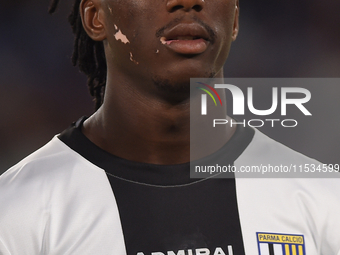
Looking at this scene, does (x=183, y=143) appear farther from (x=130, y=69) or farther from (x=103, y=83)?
(x=103, y=83)

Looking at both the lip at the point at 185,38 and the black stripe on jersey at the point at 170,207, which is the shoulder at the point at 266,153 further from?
the lip at the point at 185,38

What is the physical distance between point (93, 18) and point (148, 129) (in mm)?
477

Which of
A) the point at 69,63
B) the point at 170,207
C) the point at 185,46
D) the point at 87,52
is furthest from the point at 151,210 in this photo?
the point at 69,63

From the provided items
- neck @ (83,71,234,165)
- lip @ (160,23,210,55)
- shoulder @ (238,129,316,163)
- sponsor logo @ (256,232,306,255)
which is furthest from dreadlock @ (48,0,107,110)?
sponsor logo @ (256,232,306,255)

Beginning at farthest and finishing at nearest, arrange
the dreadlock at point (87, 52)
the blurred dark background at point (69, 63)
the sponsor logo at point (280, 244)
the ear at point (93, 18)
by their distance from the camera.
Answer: the blurred dark background at point (69, 63)
the dreadlock at point (87, 52)
the ear at point (93, 18)
the sponsor logo at point (280, 244)

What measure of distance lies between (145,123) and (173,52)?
31cm

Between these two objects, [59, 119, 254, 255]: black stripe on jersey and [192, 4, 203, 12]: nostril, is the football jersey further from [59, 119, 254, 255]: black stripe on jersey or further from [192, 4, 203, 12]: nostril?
[192, 4, 203, 12]: nostril

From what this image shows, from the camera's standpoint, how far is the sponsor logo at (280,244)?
5.61ft

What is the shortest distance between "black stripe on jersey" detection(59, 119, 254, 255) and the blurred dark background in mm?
2132

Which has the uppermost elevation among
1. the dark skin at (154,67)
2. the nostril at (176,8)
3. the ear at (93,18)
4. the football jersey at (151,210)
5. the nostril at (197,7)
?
the ear at (93,18)

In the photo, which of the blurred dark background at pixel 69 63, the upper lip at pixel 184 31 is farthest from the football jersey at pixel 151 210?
the blurred dark background at pixel 69 63

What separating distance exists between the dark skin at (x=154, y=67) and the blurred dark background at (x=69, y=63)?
6.90ft

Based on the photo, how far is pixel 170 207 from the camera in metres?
1.73

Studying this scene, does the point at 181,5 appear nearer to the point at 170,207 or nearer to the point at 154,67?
the point at 154,67
